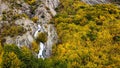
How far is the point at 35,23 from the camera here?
40.2 metres

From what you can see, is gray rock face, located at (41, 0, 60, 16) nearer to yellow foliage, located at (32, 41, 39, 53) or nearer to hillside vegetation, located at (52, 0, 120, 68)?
hillside vegetation, located at (52, 0, 120, 68)

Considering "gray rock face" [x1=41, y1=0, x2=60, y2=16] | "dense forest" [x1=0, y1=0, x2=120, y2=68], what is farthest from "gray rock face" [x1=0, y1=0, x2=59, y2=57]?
"dense forest" [x1=0, y1=0, x2=120, y2=68]

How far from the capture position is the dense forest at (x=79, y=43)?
31.1 metres

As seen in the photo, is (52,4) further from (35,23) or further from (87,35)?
(87,35)

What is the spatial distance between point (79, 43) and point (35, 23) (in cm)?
633

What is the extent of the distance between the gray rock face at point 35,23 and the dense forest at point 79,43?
31.6 inches

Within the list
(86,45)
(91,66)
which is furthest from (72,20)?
(91,66)

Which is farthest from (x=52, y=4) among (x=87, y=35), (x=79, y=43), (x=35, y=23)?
(x=79, y=43)

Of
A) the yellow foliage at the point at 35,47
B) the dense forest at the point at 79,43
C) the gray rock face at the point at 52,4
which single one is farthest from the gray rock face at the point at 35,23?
the dense forest at the point at 79,43

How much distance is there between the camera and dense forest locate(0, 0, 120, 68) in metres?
31.1

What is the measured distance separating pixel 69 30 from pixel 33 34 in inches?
222

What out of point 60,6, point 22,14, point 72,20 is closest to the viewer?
point 22,14

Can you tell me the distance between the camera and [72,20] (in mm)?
43719

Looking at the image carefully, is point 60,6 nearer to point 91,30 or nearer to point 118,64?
point 91,30
